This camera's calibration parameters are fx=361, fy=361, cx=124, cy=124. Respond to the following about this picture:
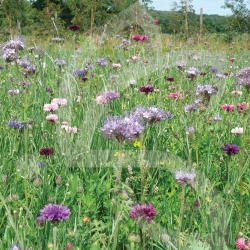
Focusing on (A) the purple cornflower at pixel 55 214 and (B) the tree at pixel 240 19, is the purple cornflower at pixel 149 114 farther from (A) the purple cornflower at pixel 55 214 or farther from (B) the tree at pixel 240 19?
(B) the tree at pixel 240 19

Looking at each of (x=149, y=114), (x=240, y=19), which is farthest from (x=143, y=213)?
(x=240, y=19)

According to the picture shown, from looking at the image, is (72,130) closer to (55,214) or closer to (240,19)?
(55,214)

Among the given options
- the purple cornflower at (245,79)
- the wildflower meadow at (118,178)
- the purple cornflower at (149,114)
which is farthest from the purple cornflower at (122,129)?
the purple cornflower at (245,79)

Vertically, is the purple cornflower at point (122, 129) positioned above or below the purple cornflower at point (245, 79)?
below

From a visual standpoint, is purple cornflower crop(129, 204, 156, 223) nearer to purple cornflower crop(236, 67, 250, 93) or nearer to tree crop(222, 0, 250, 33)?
purple cornflower crop(236, 67, 250, 93)

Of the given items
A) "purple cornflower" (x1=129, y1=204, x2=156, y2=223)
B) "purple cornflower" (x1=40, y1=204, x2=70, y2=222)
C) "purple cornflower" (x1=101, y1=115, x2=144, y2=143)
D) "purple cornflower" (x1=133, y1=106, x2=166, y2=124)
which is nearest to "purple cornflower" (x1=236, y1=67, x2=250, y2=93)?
"purple cornflower" (x1=133, y1=106, x2=166, y2=124)

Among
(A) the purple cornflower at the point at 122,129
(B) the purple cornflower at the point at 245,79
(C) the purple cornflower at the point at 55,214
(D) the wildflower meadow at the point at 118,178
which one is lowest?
(D) the wildflower meadow at the point at 118,178

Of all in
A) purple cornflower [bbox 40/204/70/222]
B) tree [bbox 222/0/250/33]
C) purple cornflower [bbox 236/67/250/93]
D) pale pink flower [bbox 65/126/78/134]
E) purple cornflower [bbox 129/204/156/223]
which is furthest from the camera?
tree [bbox 222/0/250/33]

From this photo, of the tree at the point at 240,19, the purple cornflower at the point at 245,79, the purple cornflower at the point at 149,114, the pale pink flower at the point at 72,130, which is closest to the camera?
the purple cornflower at the point at 149,114

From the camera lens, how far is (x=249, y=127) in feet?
6.57

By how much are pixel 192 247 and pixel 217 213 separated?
198mm

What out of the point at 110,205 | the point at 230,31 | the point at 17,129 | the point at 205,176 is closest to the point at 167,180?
the point at 205,176

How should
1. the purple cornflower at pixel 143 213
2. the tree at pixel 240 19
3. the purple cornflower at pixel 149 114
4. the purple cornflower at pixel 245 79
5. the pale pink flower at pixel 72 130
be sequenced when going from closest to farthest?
the purple cornflower at pixel 143 213 < the purple cornflower at pixel 149 114 < the purple cornflower at pixel 245 79 < the pale pink flower at pixel 72 130 < the tree at pixel 240 19

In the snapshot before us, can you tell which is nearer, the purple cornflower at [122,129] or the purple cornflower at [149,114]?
the purple cornflower at [122,129]
